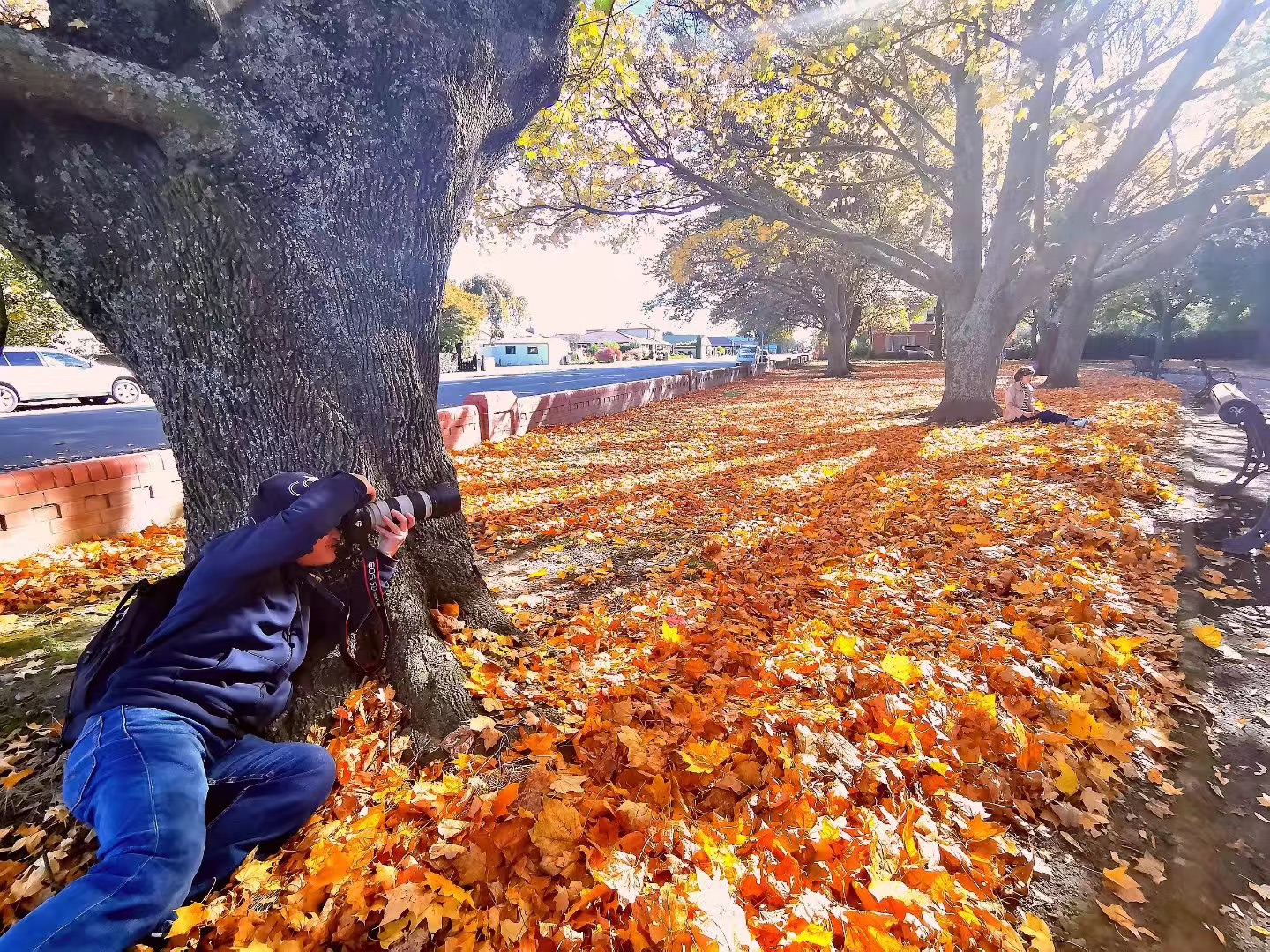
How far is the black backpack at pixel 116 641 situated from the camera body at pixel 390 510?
0.52 m

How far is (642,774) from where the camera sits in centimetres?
190

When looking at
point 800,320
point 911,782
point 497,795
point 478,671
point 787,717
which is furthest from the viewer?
point 800,320

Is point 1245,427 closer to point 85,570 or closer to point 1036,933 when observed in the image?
point 1036,933

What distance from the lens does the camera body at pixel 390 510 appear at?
1943 millimetres

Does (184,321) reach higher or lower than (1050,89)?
lower

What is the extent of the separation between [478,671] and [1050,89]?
11.2 meters

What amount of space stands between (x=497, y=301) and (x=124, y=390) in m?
48.8

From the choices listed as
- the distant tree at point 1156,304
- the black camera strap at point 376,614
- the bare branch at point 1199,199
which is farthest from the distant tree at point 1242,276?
the black camera strap at point 376,614

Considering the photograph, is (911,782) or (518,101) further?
(518,101)

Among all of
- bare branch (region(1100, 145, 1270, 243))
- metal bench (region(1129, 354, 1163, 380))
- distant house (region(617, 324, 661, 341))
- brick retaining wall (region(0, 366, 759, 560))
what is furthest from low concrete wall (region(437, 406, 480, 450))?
distant house (region(617, 324, 661, 341))

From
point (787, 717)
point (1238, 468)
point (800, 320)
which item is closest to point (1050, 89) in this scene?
point (1238, 468)

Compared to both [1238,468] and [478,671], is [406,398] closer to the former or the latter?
[478,671]

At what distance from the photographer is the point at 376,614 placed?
2.27 metres

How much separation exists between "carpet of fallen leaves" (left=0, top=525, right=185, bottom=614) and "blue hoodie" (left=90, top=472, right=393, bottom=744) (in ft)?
7.52
